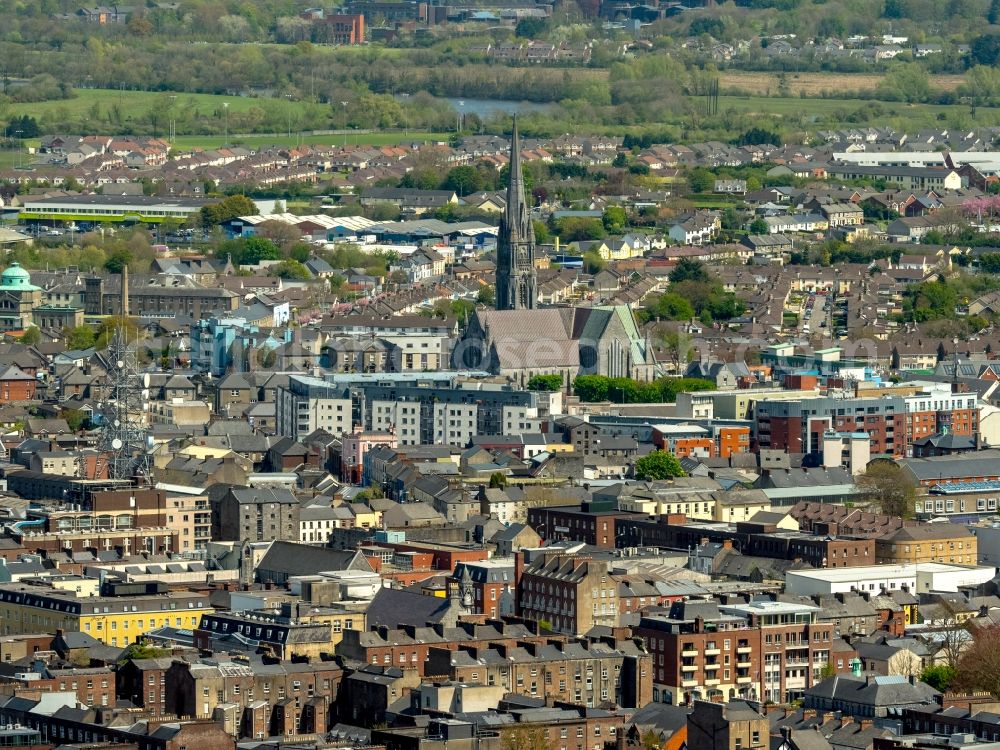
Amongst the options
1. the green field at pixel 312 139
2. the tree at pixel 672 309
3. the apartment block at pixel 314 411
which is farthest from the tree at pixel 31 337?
the green field at pixel 312 139

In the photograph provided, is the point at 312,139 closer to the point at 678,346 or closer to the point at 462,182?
the point at 462,182

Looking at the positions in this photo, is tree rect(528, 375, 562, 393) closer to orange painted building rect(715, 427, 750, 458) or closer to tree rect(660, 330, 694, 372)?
tree rect(660, 330, 694, 372)

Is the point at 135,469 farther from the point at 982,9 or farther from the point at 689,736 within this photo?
the point at 982,9

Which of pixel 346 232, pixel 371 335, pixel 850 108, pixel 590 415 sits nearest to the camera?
pixel 590 415

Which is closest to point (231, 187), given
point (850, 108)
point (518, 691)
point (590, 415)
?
point (850, 108)

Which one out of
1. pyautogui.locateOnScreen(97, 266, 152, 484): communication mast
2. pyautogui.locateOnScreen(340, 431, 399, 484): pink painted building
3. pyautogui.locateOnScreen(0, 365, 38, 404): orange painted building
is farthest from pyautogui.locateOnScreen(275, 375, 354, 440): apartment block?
pyautogui.locateOnScreen(0, 365, 38, 404): orange painted building
